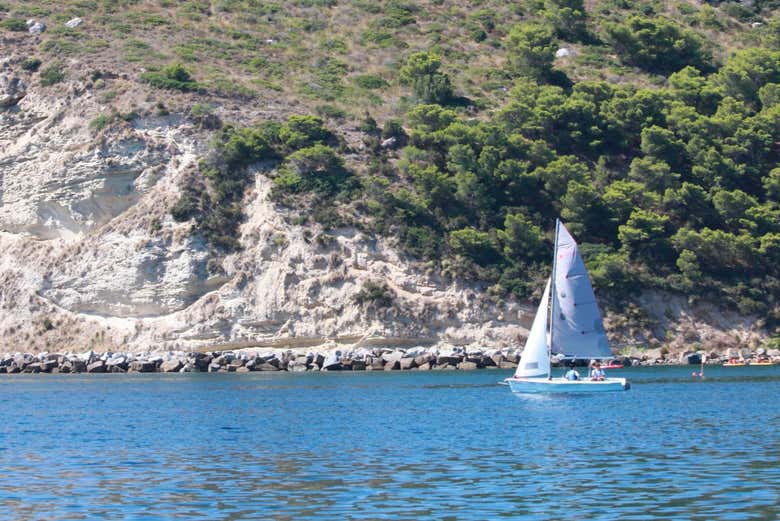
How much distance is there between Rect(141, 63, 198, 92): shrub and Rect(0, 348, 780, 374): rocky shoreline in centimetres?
2056

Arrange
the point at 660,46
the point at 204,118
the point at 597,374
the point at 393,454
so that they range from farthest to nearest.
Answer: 1. the point at 660,46
2. the point at 204,118
3. the point at 597,374
4. the point at 393,454

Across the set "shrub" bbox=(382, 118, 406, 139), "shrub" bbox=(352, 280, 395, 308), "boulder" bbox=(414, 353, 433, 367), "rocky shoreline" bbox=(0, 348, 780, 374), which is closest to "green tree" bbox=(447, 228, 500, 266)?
"shrub" bbox=(352, 280, 395, 308)

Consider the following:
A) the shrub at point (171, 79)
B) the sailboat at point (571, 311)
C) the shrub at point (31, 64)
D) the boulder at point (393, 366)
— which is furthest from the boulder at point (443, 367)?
the shrub at point (31, 64)

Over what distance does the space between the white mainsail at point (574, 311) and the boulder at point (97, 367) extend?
31064mm

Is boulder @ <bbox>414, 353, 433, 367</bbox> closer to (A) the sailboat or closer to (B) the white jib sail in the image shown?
(B) the white jib sail

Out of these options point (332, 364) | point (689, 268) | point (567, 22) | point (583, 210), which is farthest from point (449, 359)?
point (567, 22)

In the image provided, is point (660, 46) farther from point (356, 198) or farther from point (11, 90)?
point (11, 90)

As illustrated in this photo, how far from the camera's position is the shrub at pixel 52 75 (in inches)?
3081

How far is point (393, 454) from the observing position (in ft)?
87.9

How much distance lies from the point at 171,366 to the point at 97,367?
439 centimetres

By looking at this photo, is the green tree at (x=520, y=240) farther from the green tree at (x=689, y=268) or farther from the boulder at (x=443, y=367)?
the boulder at (x=443, y=367)

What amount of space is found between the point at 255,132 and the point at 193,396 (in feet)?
100

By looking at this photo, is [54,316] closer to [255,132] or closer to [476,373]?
[255,132]

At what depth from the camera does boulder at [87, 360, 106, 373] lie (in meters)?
64.0
